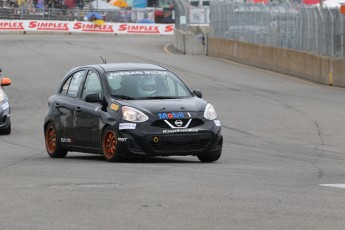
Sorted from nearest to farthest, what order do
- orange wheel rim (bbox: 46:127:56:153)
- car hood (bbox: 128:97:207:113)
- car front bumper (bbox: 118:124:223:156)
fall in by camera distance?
car front bumper (bbox: 118:124:223:156), car hood (bbox: 128:97:207:113), orange wheel rim (bbox: 46:127:56:153)

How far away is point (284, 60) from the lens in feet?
132

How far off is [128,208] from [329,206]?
1.81 m

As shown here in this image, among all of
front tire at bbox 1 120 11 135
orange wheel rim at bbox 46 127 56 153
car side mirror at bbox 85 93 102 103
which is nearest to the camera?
car side mirror at bbox 85 93 102 103

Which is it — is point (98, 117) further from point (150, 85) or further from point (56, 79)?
point (56, 79)

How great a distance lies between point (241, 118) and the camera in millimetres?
24266

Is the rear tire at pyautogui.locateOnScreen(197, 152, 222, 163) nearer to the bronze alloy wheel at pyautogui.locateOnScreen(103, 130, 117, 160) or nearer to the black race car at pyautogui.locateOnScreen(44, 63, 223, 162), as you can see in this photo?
the black race car at pyautogui.locateOnScreen(44, 63, 223, 162)

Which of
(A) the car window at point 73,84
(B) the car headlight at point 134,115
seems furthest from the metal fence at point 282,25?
(B) the car headlight at point 134,115

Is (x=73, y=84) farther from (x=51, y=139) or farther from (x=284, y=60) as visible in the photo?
(x=284, y=60)

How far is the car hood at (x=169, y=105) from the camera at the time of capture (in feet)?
45.6

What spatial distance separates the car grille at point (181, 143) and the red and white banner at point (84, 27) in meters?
63.6

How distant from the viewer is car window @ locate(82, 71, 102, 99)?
14922 mm

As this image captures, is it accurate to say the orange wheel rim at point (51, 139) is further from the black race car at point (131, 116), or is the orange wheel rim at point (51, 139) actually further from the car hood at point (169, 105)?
the car hood at point (169, 105)

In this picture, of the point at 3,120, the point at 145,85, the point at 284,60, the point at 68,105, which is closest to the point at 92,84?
the point at 68,105

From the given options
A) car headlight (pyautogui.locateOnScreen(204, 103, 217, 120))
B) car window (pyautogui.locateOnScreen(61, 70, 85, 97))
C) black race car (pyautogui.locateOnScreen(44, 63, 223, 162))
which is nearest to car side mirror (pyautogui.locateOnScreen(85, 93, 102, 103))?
black race car (pyautogui.locateOnScreen(44, 63, 223, 162))
